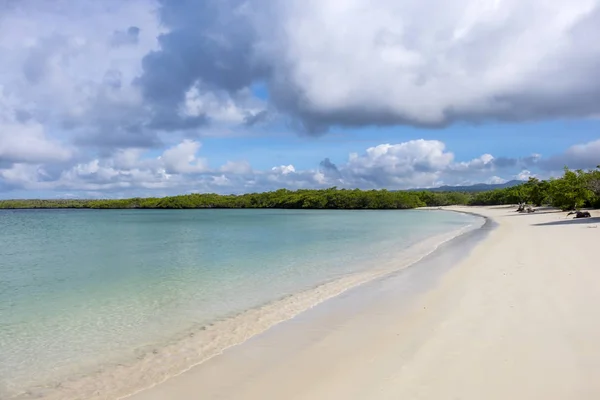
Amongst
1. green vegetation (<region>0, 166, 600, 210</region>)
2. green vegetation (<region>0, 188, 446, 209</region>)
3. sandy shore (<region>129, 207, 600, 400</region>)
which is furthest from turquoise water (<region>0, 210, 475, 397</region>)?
green vegetation (<region>0, 188, 446, 209</region>)

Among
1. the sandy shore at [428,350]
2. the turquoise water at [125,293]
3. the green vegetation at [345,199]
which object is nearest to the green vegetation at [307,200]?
the green vegetation at [345,199]

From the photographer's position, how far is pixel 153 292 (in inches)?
499

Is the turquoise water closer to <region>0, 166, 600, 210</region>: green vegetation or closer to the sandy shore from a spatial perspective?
the sandy shore

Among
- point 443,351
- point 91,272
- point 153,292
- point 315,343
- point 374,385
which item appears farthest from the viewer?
point 91,272

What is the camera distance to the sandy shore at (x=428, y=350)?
16.7 feet

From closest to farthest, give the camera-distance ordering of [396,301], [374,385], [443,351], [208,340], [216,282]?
[374,385] → [443,351] → [208,340] → [396,301] → [216,282]

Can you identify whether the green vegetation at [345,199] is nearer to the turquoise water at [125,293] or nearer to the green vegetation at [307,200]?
the green vegetation at [307,200]

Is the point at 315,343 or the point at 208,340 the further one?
the point at 208,340

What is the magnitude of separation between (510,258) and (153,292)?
12119 mm

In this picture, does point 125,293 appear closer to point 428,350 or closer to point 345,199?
point 428,350

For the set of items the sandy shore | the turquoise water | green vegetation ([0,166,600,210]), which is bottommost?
the turquoise water

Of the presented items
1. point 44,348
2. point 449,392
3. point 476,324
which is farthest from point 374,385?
point 44,348

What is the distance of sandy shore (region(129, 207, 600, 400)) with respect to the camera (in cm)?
509

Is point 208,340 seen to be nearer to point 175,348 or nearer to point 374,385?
point 175,348
